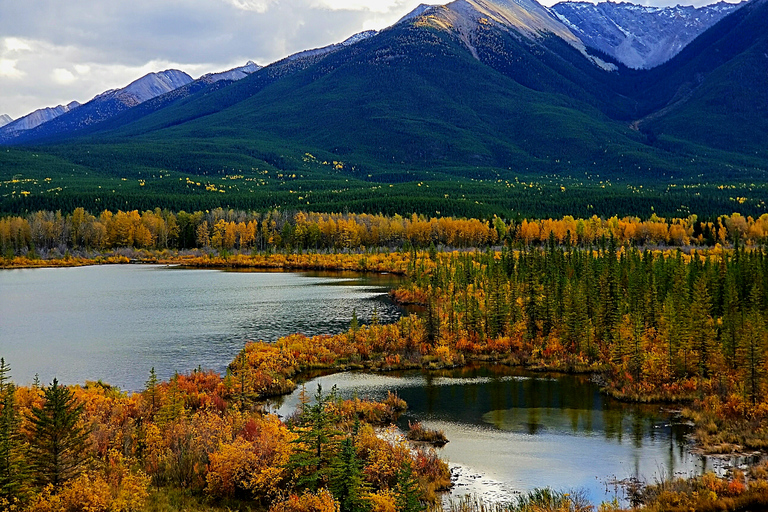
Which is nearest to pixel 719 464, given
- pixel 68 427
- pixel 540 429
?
pixel 540 429

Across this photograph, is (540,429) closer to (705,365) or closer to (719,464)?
(719,464)

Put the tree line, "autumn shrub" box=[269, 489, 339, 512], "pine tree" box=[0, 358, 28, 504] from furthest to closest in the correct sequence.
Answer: the tree line
"autumn shrub" box=[269, 489, 339, 512]
"pine tree" box=[0, 358, 28, 504]

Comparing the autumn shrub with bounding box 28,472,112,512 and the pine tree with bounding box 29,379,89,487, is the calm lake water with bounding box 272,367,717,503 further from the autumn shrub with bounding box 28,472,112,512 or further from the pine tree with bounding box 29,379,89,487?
the pine tree with bounding box 29,379,89,487

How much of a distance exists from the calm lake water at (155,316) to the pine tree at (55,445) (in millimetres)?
19007

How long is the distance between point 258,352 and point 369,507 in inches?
1038

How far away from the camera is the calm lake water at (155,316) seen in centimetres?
4684

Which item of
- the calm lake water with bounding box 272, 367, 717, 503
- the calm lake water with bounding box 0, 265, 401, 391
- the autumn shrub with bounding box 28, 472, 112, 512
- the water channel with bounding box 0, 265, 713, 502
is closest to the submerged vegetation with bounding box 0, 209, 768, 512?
the autumn shrub with bounding box 28, 472, 112, 512

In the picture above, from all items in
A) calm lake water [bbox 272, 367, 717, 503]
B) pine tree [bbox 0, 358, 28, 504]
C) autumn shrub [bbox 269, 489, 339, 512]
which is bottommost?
calm lake water [bbox 272, 367, 717, 503]

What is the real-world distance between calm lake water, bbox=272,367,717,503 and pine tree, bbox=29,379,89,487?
43.6ft

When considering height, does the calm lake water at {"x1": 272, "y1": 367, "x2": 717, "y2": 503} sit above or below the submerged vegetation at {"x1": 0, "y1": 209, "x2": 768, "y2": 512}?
below

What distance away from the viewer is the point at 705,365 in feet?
128

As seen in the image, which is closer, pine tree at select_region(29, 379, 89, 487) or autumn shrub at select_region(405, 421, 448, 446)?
pine tree at select_region(29, 379, 89, 487)

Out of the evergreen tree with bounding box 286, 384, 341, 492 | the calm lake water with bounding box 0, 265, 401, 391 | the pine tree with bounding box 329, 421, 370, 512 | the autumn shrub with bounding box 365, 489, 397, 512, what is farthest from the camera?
the calm lake water with bounding box 0, 265, 401, 391

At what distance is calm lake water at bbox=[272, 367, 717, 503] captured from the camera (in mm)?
26594
